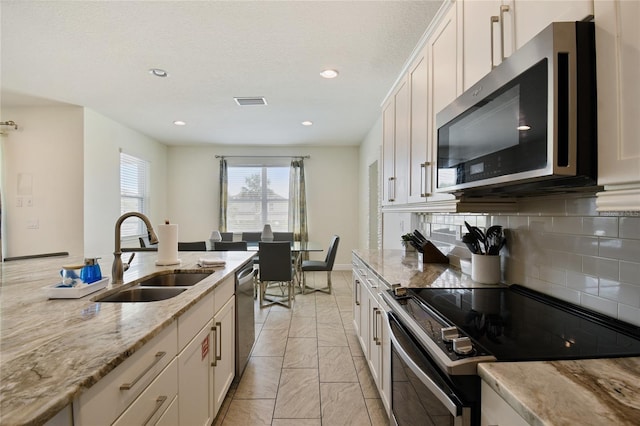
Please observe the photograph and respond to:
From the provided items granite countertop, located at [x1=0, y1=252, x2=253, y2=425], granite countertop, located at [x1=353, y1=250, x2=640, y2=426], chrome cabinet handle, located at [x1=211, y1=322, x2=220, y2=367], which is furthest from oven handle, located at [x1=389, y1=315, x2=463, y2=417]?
chrome cabinet handle, located at [x1=211, y1=322, x2=220, y2=367]

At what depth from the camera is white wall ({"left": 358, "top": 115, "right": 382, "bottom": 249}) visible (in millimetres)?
4648

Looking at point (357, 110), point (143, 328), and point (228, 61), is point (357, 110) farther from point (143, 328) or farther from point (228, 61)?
point (143, 328)

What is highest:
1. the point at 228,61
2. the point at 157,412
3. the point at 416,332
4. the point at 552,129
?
the point at 228,61

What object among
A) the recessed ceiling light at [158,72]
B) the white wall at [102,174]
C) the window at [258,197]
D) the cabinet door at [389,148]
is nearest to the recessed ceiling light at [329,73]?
the cabinet door at [389,148]

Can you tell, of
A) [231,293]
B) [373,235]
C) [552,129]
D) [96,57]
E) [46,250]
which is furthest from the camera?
[373,235]

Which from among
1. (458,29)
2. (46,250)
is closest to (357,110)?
(458,29)

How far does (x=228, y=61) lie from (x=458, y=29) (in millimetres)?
1973

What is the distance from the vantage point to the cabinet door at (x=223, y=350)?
168cm

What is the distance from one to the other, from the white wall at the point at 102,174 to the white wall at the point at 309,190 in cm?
123

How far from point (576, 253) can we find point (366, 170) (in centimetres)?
444

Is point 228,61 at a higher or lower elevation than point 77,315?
higher

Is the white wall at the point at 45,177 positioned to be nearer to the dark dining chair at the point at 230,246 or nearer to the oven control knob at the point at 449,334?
the dark dining chair at the point at 230,246

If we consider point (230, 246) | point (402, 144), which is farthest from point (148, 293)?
point (230, 246)

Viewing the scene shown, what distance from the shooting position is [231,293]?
6.71 ft
